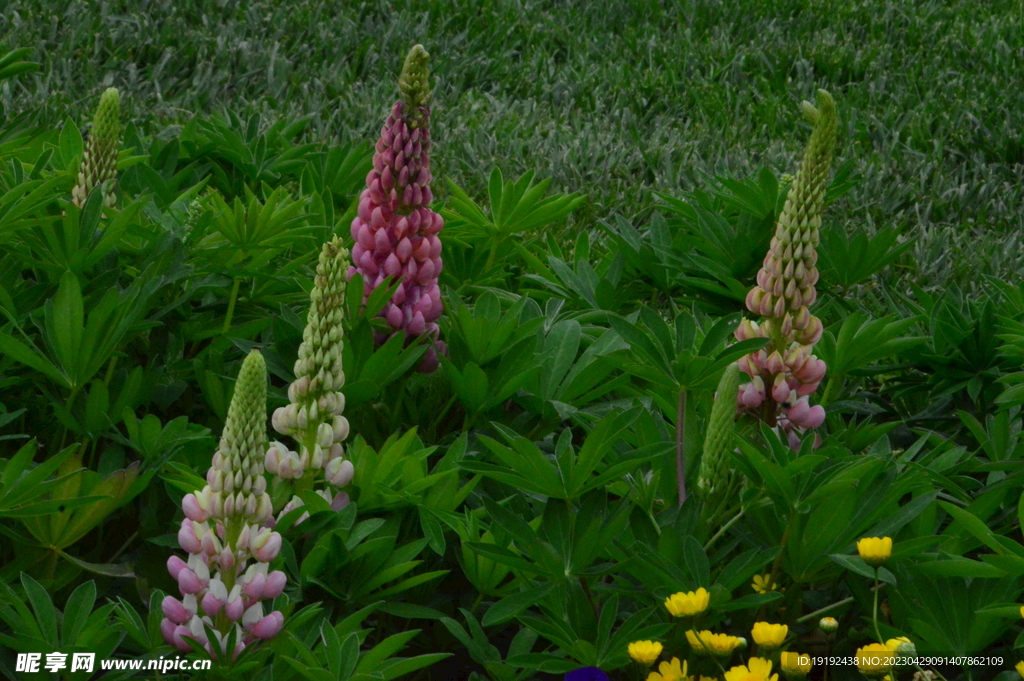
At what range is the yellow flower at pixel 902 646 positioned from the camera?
1429mm

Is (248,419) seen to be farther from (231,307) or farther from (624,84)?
(624,84)

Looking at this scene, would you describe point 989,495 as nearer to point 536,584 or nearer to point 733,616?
point 733,616

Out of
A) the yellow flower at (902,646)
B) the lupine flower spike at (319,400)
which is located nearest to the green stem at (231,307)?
the lupine flower spike at (319,400)

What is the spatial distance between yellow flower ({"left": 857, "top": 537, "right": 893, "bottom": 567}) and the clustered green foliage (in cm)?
3

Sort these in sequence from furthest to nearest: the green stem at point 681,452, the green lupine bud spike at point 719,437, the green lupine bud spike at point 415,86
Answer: the green lupine bud spike at point 415,86
the green stem at point 681,452
the green lupine bud spike at point 719,437

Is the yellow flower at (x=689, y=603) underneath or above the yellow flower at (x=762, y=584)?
above

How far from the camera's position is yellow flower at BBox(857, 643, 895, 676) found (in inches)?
57.1

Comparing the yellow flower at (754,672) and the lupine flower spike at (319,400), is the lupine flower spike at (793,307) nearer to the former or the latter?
the yellow flower at (754,672)

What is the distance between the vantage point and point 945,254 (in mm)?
3977

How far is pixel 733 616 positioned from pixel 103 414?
1.03m

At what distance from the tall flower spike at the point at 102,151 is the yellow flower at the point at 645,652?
1.42 meters

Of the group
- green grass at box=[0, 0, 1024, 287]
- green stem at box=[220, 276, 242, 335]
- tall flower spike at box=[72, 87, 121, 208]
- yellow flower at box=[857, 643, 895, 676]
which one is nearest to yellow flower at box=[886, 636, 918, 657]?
yellow flower at box=[857, 643, 895, 676]

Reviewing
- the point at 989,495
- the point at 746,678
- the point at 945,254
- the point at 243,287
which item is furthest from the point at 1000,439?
the point at 945,254

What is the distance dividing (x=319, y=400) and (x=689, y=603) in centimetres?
57
